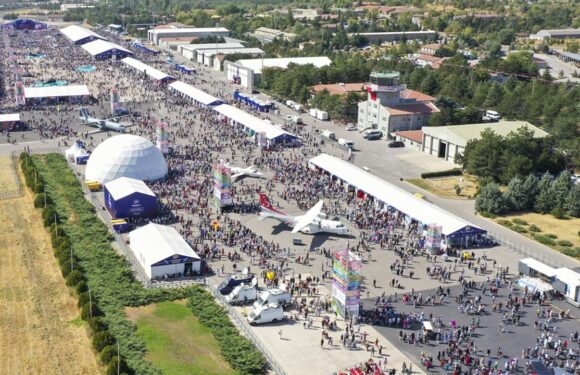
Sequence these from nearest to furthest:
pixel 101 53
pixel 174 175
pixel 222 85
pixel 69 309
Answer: pixel 69 309
pixel 174 175
pixel 222 85
pixel 101 53

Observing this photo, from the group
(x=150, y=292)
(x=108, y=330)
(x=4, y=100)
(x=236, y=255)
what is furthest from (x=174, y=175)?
(x=4, y=100)

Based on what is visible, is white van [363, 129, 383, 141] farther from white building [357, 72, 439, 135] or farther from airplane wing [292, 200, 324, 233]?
airplane wing [292, 200, 324, 233]

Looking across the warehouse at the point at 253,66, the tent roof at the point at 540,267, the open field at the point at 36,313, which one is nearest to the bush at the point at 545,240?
the tent roof at the point at 540,267

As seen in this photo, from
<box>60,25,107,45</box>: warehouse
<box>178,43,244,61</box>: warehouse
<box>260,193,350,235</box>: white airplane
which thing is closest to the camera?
<box>260,193,350,235</box>: white airplane

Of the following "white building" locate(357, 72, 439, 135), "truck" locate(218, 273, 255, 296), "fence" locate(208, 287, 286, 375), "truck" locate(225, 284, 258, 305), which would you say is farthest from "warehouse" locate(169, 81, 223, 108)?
"truck" locate(225, 284, 258, 305)

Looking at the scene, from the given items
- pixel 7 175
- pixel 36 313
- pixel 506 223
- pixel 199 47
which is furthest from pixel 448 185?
pixel 199 47

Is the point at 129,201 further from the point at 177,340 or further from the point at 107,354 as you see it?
the point at 107,354

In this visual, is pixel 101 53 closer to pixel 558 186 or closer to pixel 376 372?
pixel 558 186
